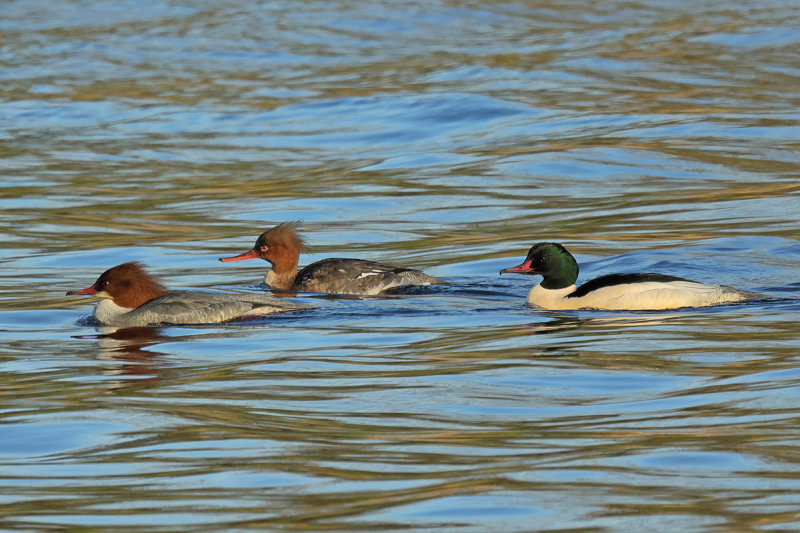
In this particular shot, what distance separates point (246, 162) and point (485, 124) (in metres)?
3.72

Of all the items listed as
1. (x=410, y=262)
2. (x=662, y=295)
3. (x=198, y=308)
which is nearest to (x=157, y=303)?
(x=198, y=308)

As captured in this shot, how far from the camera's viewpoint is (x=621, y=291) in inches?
404

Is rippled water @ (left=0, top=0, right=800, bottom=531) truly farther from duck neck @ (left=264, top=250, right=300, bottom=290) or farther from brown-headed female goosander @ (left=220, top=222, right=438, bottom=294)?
duck neck @ (left=264, top=250, right=300, bottom=290)

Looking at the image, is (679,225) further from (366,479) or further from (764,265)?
(366,479)

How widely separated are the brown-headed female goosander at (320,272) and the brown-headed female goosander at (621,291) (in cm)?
103

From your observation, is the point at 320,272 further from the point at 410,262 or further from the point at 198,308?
the point at 198,308

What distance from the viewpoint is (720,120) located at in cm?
2016

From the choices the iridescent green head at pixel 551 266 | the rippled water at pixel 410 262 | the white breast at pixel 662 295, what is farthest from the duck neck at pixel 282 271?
the white breast at pixel 662 295

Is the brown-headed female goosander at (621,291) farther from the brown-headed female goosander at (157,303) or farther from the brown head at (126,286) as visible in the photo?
the brown head at (126,286)

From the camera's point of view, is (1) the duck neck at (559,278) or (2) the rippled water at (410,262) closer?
(2) the rippled water at (410,262)

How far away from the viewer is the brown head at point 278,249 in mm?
12672

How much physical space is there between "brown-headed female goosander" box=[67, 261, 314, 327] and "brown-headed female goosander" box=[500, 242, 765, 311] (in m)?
1.85

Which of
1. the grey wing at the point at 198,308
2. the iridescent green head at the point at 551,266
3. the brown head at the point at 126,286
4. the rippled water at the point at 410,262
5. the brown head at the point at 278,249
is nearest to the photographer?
the rippled water at the point at 410,262

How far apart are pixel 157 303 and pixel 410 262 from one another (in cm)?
315
